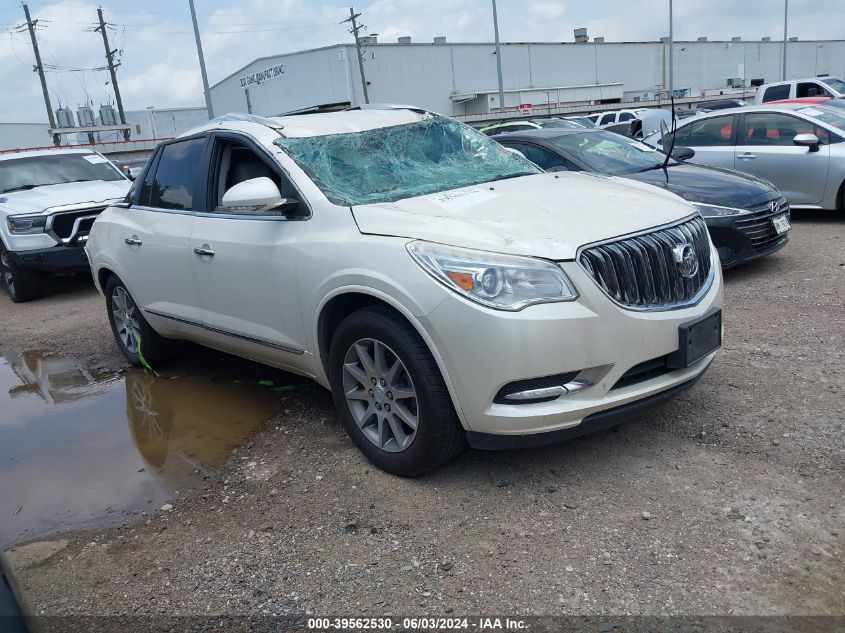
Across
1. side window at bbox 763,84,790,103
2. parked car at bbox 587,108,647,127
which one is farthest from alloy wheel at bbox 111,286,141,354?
parked car at bbox 587,108,647,127

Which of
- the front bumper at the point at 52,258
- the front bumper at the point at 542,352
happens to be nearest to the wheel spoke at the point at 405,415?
the front bumper at the point at 542,352

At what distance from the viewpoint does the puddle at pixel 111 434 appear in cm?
375

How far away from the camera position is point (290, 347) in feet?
13.1

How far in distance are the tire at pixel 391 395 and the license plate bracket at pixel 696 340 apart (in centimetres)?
102

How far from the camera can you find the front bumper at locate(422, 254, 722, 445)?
9.73 feet

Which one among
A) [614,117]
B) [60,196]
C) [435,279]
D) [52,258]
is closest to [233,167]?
[435,279]

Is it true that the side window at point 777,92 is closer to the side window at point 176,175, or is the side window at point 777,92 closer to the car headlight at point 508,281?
the side window at point 176,175

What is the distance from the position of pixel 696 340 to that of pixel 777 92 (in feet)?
58.1

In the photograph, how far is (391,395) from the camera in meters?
3.40

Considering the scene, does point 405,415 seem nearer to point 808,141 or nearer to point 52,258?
point 52,258

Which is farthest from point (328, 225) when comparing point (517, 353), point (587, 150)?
point (587, 150)

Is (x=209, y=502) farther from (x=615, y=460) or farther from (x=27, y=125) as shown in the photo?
(x=27, y=125)

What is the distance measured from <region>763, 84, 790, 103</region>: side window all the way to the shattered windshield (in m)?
16.2

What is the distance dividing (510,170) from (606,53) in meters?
72.8
